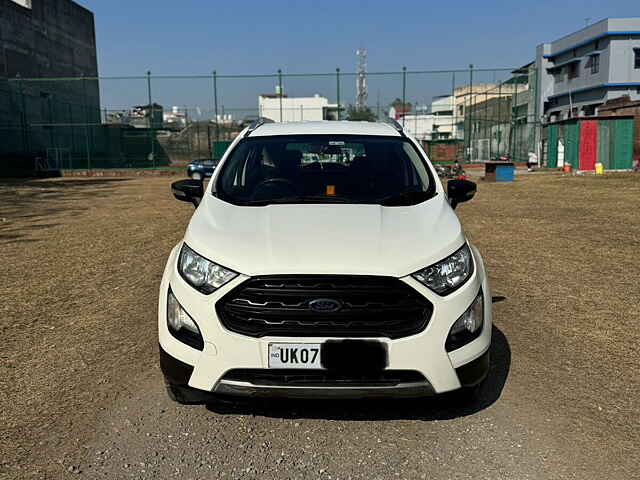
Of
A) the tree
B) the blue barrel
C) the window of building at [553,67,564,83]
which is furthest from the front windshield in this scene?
the window of building at [553,67,564,83]

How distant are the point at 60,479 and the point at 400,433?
1600mm

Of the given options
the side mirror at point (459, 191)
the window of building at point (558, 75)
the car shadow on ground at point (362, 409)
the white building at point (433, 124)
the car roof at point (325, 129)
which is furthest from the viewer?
the window of building at point (558, 75)

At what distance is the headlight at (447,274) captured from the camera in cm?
289

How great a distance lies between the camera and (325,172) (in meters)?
4.27

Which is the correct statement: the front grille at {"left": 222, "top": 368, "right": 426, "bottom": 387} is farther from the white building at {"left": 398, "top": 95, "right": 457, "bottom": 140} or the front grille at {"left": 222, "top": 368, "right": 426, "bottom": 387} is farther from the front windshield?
the white building at {"left": 398, "top": 95, "right": 457, "bottom": 140}

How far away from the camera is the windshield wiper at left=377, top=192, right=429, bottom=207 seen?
12.3 feet

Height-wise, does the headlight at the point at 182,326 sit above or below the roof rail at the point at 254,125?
below

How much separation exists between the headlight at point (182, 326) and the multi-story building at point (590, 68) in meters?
42.6

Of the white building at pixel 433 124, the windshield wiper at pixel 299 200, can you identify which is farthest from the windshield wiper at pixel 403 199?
the white building at pixel 433 124

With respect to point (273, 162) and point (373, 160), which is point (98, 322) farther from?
point (373, 160)

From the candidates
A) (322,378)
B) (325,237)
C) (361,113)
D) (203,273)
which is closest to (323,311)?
(322,378)

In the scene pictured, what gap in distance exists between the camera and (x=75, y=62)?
49.6 metres

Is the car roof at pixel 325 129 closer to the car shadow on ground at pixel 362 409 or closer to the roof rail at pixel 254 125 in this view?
the roof rail at pixel 254 125

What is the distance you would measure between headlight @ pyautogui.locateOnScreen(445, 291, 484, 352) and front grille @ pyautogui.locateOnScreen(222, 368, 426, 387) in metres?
0.23
